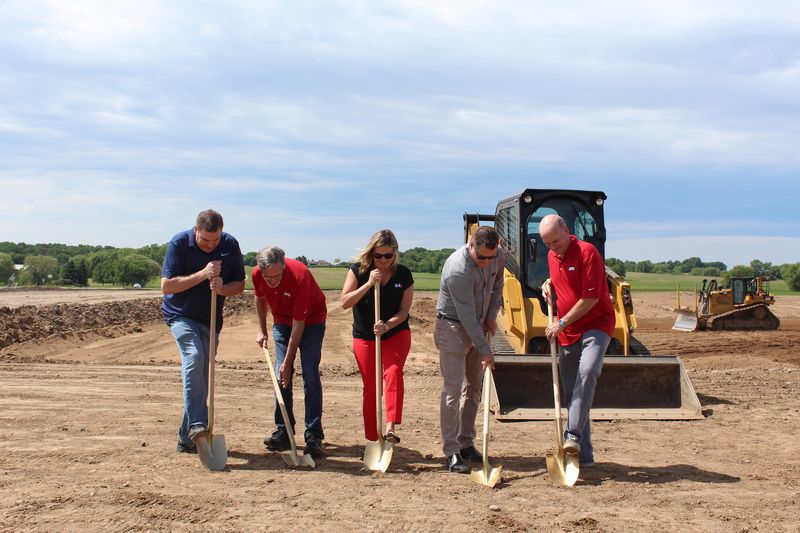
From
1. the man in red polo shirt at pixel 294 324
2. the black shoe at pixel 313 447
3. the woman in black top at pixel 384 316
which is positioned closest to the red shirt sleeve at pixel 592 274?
the woman in black top at pixel 384 316

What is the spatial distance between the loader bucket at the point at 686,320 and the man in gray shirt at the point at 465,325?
19325 mm

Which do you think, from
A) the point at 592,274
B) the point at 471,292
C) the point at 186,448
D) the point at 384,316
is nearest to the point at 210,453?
the point at 186,448

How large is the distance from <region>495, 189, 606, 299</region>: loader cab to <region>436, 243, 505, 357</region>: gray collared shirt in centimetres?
449

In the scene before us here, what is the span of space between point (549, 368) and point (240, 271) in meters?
4.11

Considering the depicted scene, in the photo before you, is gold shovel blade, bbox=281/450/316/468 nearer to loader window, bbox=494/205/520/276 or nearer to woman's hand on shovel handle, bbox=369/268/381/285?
woman's hand on shovel handle, bbox=369/268/381/285

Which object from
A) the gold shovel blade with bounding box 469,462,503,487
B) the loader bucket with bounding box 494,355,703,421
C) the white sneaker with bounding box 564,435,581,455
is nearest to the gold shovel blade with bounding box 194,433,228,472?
the gold shovel blade with bounding box 469,462,503,487

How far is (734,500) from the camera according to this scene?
5387 mm

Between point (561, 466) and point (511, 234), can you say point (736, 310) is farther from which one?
point (561, 466)

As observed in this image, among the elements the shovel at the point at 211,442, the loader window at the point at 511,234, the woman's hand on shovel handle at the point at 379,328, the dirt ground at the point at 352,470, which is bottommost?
the dirt ground at the point at 352,470

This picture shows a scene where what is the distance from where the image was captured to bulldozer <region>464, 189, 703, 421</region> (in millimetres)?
8805

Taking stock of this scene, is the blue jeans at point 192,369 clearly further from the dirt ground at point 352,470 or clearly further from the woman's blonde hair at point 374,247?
the woman's blonde hair at point 374,247

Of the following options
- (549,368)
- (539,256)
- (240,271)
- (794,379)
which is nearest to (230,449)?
(240,271)

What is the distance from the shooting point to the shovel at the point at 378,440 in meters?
6.11

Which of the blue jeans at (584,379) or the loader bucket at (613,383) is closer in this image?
the blue jeans at (584,379)
